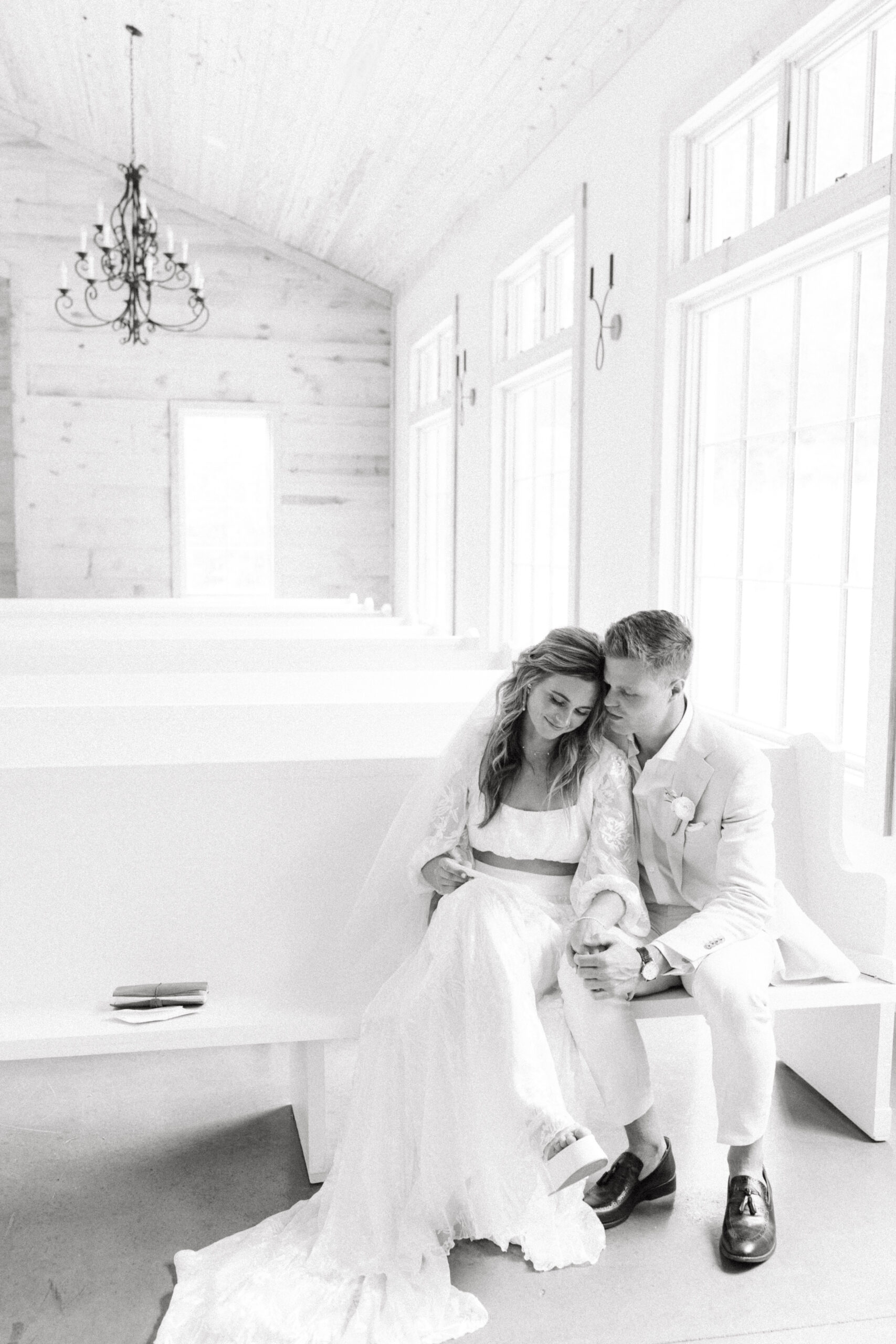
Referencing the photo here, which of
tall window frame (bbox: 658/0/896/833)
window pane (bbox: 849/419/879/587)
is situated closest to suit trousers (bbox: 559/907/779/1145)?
tall window frame (bbox: 658/0/896/833)

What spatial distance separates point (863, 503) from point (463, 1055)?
183 centimetres

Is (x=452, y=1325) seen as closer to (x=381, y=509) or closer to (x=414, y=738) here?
(x=414, y=738)

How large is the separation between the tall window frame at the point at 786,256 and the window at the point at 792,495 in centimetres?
5

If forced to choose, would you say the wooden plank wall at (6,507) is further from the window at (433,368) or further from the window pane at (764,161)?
the window pane at (764,161)

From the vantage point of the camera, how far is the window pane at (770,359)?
3.44 m

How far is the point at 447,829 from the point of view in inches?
90.2

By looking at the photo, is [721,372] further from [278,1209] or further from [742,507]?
[278,1209]

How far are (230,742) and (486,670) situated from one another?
121cm

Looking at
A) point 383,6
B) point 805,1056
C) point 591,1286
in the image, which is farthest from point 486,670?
point 383,6

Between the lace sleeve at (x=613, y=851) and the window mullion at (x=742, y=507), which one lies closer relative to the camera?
the lace sleeve at (x=613, y=851)

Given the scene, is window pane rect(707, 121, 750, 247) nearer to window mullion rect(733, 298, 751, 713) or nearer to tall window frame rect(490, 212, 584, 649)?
window mullion rect(733, 298, 751, 713)

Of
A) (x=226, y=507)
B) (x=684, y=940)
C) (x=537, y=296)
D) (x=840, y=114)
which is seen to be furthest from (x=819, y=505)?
(x=226, y=507)

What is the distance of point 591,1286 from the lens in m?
1.91

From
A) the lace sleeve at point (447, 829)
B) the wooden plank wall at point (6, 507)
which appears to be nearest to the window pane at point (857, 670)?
the lace sleeve at point (447, 829)
